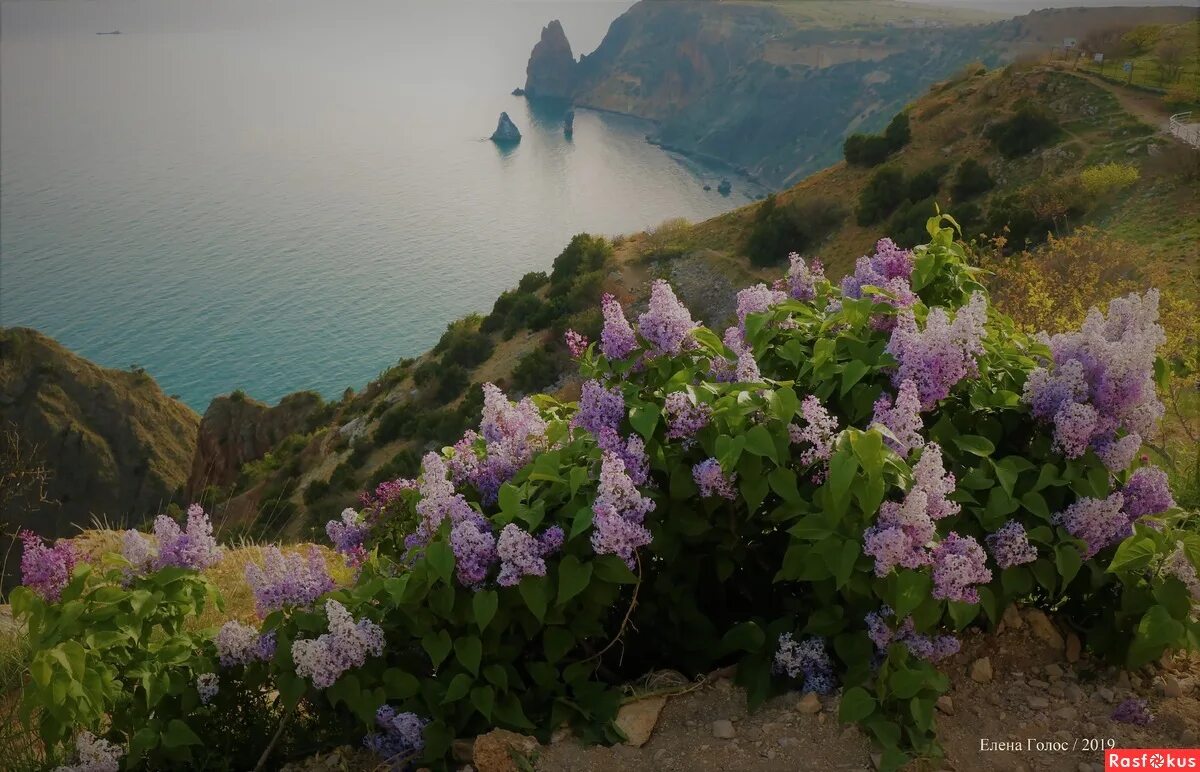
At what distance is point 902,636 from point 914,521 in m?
0.67

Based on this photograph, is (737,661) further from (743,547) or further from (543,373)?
(543,373)

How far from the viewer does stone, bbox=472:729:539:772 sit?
3.46 metres

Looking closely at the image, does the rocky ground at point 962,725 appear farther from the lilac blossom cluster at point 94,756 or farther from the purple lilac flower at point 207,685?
the lilac blossom cluster at point 94,756

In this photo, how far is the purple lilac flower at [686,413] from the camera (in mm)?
3615

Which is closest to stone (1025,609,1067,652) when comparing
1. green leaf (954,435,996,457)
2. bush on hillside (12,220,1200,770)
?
bush on hillside (12,220,1200,770)

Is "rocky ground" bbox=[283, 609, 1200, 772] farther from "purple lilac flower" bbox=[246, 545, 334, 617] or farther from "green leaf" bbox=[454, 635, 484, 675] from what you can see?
"purple lilac flower" bbox=[246, 545, 334, 617]

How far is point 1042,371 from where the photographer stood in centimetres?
384

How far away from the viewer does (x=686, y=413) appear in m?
3.63

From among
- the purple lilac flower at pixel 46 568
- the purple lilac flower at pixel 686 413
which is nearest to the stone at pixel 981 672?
the purple lilac flower at pixel 686 413

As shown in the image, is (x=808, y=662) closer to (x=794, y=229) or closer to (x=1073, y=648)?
(x=1073, y=648)

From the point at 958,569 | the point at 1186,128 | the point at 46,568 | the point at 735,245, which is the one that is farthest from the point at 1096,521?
the point at 735,245

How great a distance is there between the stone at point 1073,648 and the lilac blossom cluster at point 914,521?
4.63 feet

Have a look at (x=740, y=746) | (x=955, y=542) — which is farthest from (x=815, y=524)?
(x=740, y=746)

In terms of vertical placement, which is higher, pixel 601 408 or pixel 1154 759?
pixel 601 408
